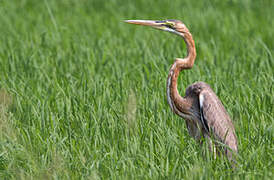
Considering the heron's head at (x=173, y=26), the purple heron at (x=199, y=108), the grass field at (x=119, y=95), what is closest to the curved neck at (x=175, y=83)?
the purple heron at (x=199, y=108)

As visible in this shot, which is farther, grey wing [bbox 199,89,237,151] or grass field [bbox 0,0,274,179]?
grey wing [bbox 199,89,237,151]

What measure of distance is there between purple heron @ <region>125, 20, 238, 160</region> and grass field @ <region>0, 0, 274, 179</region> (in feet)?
0.42

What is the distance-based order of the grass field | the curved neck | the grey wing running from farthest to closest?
the curved neck → the grey wing → the grass field

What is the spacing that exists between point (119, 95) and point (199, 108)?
3.87 feet

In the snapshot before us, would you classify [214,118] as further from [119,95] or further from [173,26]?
[119,95]

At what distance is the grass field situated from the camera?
380 cm

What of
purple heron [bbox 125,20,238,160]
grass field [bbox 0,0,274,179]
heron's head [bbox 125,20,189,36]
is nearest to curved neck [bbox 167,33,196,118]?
purple heron [bbox 125,20,238,160]

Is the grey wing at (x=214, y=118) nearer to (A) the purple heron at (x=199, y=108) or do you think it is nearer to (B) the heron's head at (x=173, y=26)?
(A) the purple heron at (x=199, y=108)

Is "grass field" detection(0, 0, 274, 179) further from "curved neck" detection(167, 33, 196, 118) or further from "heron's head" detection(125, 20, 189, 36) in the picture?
"heron's head" detection(125, 20, 189, 36)

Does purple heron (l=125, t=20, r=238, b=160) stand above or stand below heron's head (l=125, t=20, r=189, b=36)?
below

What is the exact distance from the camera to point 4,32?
7.79 meters

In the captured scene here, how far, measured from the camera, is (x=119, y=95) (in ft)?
17.0

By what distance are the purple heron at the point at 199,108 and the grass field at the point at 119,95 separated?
5.1 inches

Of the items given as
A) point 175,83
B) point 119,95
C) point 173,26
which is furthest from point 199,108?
point 119,95
